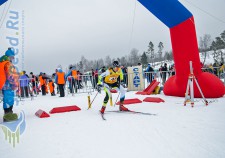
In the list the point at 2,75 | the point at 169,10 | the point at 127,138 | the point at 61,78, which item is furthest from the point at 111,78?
the point at 61,78

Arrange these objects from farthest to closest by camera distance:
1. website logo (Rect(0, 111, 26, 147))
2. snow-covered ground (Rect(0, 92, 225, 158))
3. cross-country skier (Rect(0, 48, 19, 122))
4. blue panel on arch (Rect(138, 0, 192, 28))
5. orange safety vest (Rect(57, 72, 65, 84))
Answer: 1. orange safety vest (Rect(57, 72, 65, 84))
2. blue panel on arch (Rect(138, 0, 192, 28))
3. cross-country skier (Rect(0, 48, 19, 122))
4. website logo (Rect(0, 111, 26, 147))
5. snow-covered ground (Rect(0, 92, 225, 158))

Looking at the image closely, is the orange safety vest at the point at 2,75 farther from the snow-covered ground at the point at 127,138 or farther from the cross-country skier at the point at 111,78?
the cross-country skier at the point at 111,78

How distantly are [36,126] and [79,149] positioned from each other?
2.34 meters

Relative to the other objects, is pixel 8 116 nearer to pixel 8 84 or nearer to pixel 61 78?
pixel 8 84

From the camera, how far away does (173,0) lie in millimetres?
7254

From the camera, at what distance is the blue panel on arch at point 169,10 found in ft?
24.0

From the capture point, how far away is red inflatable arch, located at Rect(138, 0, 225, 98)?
7.50 meters

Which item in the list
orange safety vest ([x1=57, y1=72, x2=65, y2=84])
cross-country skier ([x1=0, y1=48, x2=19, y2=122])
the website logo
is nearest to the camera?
the website logo

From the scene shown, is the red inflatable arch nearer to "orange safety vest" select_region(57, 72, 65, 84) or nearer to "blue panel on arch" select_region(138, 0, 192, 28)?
"blue panel on arch" select_region(138, 0, 192, 28)

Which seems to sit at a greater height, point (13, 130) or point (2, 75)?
point (2, 75)

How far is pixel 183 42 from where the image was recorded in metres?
7.95

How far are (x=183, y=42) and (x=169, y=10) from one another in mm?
1504

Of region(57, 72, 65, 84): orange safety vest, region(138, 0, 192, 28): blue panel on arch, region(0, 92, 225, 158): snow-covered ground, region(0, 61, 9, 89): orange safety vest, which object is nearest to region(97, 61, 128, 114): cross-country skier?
region(0, 92, 225, 158): snow-covered ground

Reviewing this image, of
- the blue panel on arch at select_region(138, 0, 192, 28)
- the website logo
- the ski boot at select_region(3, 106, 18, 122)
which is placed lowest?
the website logo
